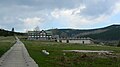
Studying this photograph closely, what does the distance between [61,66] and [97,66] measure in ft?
10.6

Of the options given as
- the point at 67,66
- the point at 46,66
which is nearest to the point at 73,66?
the point at 67,66

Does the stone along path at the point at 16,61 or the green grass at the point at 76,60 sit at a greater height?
the stone along path at the point at 16,61

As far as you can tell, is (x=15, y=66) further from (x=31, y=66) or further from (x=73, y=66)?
(x=73, y=66)

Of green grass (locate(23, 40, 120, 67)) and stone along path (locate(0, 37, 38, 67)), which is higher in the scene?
stone along path (locate(0, 37, 38, 67))

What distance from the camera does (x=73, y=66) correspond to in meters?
27.4

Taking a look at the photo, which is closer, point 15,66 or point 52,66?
point 15,66

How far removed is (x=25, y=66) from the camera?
25.7m

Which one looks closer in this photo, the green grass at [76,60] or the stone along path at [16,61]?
the stone along path at [16,61]

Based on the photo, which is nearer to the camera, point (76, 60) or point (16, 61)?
point (16, 61)

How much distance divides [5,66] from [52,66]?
13.4 ft

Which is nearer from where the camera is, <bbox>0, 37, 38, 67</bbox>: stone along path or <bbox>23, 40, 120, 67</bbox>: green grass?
<bbox>0, 37, 38, 67</bbox>: stone along path

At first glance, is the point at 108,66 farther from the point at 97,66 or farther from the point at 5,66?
the point at 5,66

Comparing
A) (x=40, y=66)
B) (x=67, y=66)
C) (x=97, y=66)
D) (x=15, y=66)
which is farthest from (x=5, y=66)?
(x=97, y=66)

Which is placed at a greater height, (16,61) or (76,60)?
(16,61)
